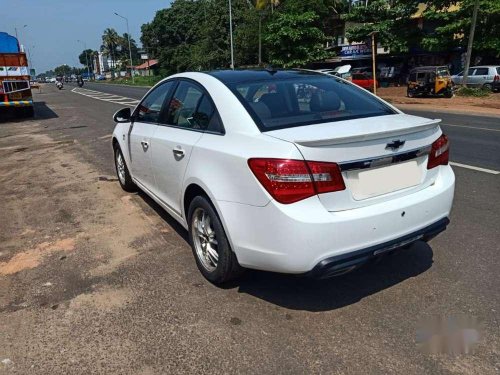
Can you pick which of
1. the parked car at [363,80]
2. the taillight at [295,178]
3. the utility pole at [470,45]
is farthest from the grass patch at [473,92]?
the taillight at [295,178]

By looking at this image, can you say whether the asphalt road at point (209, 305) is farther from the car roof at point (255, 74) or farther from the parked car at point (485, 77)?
the parked car at point (485, 77)

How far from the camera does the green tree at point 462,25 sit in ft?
91.9

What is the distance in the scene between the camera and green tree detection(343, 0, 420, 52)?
3447cm

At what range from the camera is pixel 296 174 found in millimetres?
2689

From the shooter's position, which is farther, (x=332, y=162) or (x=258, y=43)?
(x=258, y=43)

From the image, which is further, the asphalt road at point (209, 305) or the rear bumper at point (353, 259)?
the rear bumper at point (353, 259)

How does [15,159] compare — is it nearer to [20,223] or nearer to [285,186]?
[20,223]

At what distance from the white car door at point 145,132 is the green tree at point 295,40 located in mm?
33961

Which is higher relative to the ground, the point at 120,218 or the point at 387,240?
the point at 387,240

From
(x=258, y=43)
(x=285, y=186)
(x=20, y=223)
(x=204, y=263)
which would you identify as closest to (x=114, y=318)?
(x=204, y=263)

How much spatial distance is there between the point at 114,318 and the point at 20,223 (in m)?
2.72

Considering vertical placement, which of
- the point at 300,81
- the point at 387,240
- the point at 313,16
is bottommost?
the point at 387,240

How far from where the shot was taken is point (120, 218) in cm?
523

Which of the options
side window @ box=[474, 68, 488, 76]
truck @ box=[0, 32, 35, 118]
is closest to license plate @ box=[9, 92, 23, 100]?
truck @ box=[0, 32, 35, 118]
